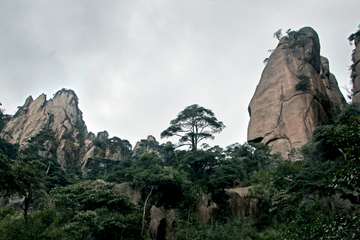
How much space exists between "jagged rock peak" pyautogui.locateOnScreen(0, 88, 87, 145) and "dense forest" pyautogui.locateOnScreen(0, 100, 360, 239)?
3333 centimetres

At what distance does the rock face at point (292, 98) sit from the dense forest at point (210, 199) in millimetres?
3710

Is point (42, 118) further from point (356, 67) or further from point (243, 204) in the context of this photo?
point (356, 67)

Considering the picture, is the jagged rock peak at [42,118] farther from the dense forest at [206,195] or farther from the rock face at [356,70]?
the rock face at [356,70]

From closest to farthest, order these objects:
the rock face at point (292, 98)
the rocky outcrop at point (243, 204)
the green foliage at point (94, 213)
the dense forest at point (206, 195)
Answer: the dense forest at point (206, 195)
the green foliage at point (94, 213)
the rocky outcrop at point (243, 204)
the rock face at point (292, 98)

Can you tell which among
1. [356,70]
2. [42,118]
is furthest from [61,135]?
[356,70]

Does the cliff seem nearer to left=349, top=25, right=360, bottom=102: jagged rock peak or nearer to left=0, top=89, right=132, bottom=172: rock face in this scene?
left=349, top=25, right=360, bottom=102: jagged rock peak

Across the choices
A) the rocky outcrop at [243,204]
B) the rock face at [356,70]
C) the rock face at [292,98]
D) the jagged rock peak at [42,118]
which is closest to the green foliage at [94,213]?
the rocky outcrop at [243,204]

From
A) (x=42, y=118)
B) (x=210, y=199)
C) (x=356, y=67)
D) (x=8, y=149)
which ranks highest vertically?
(x=42, y=118)

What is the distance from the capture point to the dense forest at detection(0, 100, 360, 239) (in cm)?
503

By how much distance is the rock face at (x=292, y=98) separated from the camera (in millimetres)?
23531

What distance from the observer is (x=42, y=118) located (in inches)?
1969

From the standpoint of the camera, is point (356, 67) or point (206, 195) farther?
point (356, 67)

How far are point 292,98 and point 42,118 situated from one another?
5048 cm

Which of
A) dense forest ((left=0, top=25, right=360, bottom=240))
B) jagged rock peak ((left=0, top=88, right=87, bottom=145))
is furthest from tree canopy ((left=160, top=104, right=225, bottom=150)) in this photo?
jagged rock peak ((left=0, top=88, right=87, bottom=145))
